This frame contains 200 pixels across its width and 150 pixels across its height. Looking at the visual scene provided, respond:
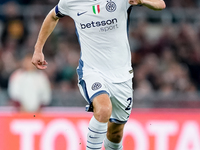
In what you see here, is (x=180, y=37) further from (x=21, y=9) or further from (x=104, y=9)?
(x=104, y=9)

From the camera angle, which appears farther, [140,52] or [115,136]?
[140,52]

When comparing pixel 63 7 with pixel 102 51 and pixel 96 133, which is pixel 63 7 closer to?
pixel 102 51

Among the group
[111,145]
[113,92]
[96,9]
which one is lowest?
[111,145]

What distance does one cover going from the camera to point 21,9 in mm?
12273

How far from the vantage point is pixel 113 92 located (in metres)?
5.79

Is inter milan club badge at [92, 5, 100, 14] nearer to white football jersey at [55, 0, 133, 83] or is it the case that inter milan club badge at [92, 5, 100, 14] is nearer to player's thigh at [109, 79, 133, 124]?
white football jersey at [55, 0, 133, 83]

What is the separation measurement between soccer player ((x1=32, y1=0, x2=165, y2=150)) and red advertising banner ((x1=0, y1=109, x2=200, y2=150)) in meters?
2.20

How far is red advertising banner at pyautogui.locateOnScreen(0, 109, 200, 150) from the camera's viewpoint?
26.4ft

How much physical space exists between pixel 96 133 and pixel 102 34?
110 cm

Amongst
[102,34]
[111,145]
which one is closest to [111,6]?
[102,34]

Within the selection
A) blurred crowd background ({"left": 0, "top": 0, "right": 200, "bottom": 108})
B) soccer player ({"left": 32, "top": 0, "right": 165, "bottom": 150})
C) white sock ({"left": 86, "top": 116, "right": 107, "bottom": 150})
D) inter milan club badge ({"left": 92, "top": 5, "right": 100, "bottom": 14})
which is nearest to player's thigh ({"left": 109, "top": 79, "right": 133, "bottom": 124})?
soccer player ({"left": 32, "top": 0, "right": 165, "bottom": 150})

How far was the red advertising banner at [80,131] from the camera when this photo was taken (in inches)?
317

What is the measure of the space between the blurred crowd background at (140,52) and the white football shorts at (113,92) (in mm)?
4418

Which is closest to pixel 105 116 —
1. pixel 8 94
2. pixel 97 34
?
pixel 97 34
